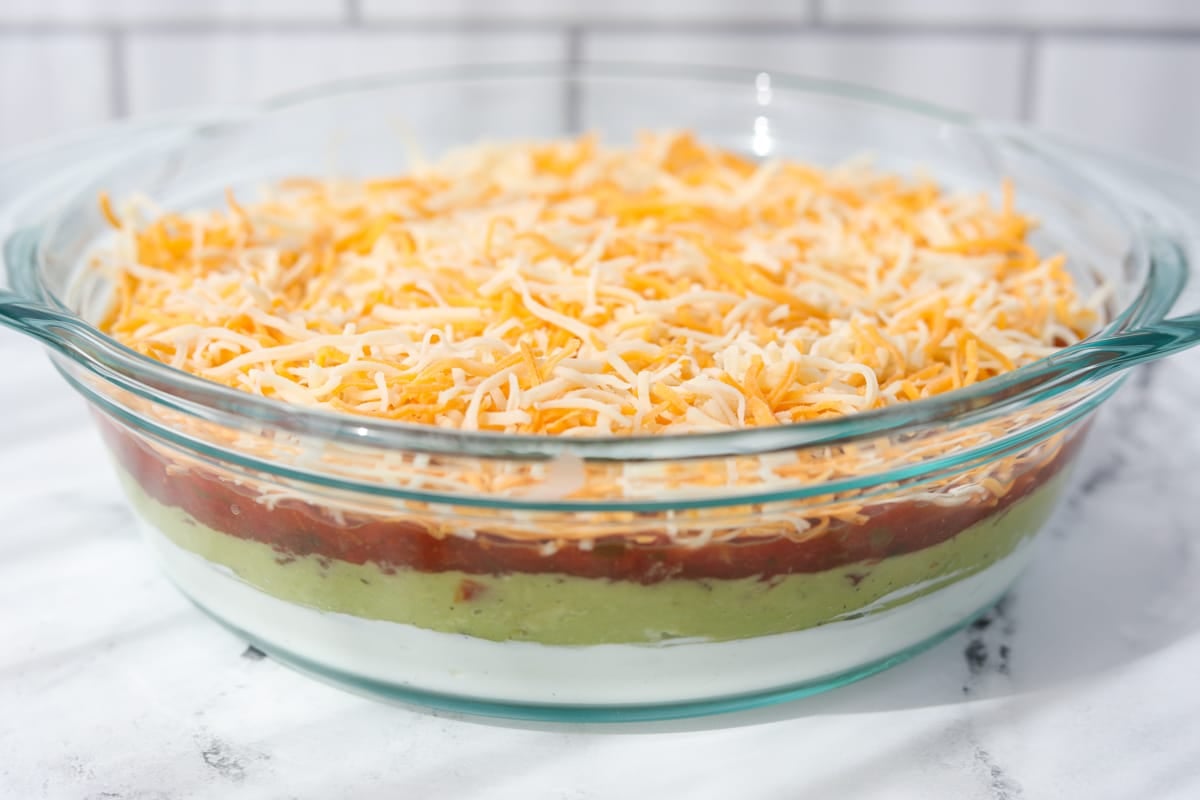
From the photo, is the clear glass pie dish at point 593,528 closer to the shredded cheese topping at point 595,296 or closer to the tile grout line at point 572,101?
the shredded cheese topping at point 595,296

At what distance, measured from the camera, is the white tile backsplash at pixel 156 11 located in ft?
5.55

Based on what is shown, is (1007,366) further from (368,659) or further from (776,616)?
(368,659)

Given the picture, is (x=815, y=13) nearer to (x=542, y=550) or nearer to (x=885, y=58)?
(x=885, y=58)

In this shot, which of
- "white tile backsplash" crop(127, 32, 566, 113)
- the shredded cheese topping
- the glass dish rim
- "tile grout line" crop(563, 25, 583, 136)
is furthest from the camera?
"white tile backsplash" crop(127, 32, 566, 113)

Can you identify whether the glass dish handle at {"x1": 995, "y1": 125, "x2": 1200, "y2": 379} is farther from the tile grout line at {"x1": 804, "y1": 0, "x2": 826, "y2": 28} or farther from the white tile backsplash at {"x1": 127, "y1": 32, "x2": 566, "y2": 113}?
the white tile backsplash at {"x1": 127, "y1": 32, "x2": 566, "y2": 113}

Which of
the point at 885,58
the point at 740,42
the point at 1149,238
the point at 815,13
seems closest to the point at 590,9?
the point at 740,42

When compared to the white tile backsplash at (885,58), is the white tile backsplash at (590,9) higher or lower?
higher

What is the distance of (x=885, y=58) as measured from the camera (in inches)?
66.1

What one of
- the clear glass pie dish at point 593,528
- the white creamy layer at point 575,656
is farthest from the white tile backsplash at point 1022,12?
the white creamy layer at point 575,656

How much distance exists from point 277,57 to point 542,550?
1.40 metres

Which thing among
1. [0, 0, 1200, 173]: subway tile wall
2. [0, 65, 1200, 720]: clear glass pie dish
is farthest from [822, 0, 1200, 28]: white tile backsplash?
[0, 65, 1200, 720]: clear glass pie dish

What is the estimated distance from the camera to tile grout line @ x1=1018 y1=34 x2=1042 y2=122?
1.65 meters

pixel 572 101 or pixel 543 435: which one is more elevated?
pixel 572 101

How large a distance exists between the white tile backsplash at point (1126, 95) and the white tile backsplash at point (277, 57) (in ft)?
2.42
